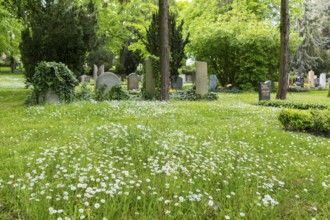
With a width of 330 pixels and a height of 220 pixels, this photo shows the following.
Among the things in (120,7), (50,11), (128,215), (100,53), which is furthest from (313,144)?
(100,53)

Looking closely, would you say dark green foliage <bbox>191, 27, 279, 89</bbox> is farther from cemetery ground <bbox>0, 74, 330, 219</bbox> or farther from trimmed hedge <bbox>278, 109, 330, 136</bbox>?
cemetery ground <bbox>0, 74, 330, 219</bbox>

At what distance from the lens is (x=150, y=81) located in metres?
14.9

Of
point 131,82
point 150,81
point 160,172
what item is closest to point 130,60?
point 131,82

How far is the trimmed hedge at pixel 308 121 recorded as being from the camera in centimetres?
791

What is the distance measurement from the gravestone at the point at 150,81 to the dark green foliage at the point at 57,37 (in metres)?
3.46

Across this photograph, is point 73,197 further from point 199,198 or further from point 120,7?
point 120,7

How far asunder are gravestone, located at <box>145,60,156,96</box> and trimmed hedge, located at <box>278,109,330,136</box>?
7.83m

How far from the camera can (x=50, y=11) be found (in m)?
14.8

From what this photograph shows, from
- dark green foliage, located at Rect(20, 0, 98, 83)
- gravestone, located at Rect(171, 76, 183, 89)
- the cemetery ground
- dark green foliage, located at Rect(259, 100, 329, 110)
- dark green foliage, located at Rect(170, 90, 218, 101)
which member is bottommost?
the cemetery ground

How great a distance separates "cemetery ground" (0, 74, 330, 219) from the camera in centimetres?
319

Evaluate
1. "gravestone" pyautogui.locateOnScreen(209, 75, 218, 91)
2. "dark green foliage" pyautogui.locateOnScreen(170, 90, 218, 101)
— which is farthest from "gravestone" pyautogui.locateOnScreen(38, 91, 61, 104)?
"gravestone" pyautogui.locateOnScreen(209, 75, 218, 91)

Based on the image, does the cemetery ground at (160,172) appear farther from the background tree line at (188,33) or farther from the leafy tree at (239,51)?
the leafy tree at (239,51)

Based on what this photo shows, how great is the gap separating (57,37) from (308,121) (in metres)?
11.6

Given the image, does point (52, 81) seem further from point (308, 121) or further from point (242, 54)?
point (242, 54)
